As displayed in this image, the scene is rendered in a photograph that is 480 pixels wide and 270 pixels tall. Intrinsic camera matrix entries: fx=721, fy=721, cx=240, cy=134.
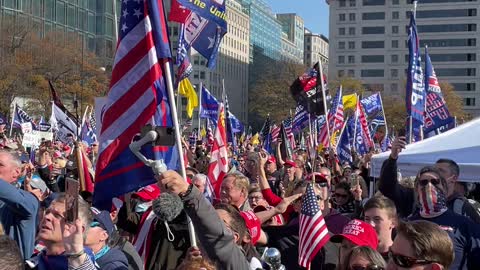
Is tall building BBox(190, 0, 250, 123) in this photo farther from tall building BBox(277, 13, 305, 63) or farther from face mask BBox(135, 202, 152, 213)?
face mask BBox(135, 202, 152, 213)

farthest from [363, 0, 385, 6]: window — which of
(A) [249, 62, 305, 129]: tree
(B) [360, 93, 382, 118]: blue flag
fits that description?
(B) [360, 93, 382, 118]: blue flag

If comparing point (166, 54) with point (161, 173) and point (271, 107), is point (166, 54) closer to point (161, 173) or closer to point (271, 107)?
point (161, 173)

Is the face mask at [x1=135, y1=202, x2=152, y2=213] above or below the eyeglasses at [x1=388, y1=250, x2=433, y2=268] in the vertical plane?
below

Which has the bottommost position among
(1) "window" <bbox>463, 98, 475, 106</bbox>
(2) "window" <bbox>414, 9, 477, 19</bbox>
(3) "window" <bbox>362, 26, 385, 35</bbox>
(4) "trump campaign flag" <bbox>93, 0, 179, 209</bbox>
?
(4) "trump campaign flag" <bbox>93, 0, 179, 209</bbox>

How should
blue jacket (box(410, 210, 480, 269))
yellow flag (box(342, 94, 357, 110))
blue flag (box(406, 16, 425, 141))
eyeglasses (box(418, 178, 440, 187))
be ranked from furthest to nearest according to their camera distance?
yellow flag (box(342, 94, 357, 110)) < blue flag (box(406, 16, 425, 141)) < eyeglasses (box(418, 178, 440, 187)) < blue jacket (box(410, 210, 480, 269))

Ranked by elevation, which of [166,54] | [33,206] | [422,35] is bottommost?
[33,206]

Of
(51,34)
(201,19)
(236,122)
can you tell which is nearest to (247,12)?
(51,34)

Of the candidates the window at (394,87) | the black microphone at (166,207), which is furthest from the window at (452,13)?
the black microphone at (166,207)

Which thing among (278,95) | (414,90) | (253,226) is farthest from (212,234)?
(278,95)

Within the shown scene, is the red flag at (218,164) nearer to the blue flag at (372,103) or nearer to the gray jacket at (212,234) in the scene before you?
the gray jacket at (212,234)

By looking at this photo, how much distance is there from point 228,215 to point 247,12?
121597mm

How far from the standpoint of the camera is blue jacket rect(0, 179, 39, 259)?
5.07 metres

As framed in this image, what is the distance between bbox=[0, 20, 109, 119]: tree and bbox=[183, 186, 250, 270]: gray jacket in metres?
39.8

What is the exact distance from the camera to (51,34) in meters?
52.5
